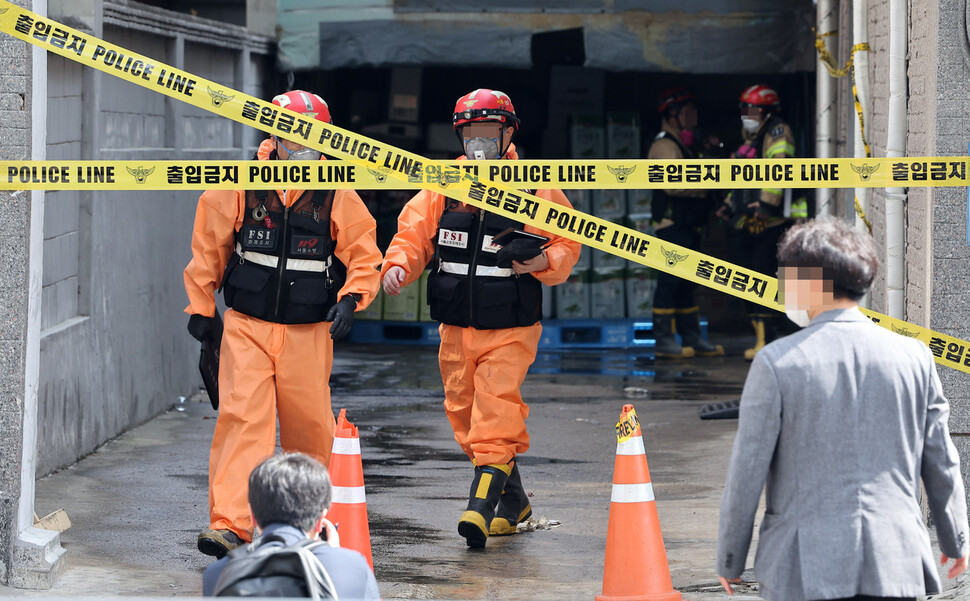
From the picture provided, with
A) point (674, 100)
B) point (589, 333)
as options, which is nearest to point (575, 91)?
point (674, 100)

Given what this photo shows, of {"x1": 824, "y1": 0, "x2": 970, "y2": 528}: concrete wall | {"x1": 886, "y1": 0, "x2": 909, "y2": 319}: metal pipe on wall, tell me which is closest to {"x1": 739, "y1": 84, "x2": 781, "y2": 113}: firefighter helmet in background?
{"x1": 886, "y1": 0, "x2": 909, "y2": 319}: metal pipe on wall

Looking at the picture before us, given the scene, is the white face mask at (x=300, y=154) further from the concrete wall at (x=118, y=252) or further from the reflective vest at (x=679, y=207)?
the reflective vest at (x=679, y=207)

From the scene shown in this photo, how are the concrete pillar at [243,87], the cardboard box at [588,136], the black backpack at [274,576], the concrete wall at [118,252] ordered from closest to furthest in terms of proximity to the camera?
the black backpack at [274,576]
the concrete wall at [118,252]
the concrete pillar at [243,87]
the cardboard box at [588,136]

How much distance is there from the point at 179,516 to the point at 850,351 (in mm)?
4054

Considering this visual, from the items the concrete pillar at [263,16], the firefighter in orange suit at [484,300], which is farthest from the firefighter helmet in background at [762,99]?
the firefighter in orange suit at [484,300]

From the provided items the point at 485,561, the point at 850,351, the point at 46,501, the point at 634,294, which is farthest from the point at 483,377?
the point at 634,294

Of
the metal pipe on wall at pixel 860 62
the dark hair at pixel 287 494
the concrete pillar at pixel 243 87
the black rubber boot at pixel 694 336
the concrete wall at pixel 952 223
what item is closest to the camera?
the dark hair at pixel 287 494

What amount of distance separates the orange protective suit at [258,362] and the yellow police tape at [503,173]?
436mm

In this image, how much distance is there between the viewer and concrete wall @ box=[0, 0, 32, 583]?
194 inches

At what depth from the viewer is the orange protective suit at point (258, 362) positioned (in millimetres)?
5355

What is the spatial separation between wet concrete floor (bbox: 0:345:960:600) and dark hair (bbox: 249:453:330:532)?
2126 millimetres

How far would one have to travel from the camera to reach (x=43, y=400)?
677 centimetres

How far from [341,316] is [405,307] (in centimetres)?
651

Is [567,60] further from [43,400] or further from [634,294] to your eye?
[43,400]
